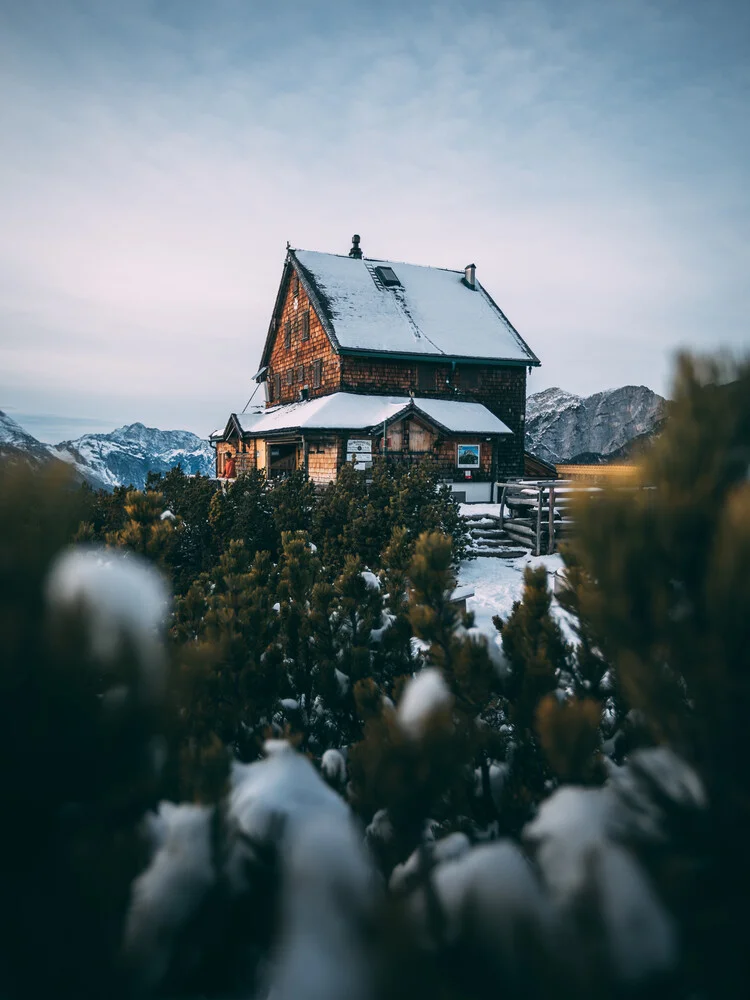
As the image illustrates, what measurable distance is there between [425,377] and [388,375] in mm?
Answer: 1667

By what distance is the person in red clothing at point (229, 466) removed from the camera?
26.5 metres

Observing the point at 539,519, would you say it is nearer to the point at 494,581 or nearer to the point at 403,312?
the point at 494,581

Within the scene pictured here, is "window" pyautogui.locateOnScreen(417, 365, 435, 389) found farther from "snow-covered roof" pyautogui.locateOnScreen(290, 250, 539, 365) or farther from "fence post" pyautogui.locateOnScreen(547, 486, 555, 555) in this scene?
"fence post" pyautogui.locateOnScreen(547, 486, 555, 555)

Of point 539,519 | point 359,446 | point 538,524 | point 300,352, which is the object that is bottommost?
point 538,524

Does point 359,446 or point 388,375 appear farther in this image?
point 388,375

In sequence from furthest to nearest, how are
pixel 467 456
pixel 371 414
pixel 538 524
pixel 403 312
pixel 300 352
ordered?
pixel 300 352 < pixel 403 312 < pixel 467 456 < pixel 371 414 < pixel 538 524

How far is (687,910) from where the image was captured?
1.00m

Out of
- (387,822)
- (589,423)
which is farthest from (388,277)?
(589,423)

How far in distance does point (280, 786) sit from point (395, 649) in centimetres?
231

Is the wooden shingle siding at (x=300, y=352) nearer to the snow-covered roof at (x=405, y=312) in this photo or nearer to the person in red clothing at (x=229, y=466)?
the snow-covered roof at (x=405, y=312)

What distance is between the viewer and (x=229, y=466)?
2781cm

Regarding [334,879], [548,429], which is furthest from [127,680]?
[548,429]

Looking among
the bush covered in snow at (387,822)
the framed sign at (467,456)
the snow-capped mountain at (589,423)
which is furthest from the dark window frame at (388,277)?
the snow-capped mountain at (589,423)

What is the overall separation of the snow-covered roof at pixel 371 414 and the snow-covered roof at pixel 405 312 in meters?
2.01
